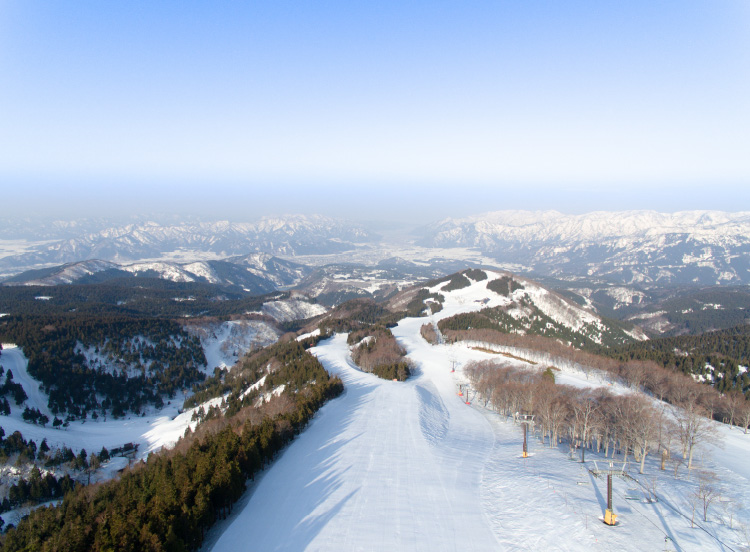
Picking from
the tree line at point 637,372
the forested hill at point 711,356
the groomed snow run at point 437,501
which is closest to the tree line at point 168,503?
the groomed snow run at point 437,501

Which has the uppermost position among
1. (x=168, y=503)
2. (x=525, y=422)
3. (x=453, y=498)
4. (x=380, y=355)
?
(x=168, y=503)

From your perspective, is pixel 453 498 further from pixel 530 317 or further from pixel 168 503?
pixel 530 317

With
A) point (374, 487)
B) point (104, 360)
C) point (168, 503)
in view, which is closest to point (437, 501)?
point (374, 487)

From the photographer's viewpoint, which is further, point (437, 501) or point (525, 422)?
point (525, 422)

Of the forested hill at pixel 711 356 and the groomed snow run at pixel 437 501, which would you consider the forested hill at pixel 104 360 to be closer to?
the groomed snow run at pixel 437 501

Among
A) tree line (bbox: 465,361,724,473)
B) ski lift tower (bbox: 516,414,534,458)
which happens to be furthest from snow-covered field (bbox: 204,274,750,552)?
tree line (bbox: 465,361,724,473)

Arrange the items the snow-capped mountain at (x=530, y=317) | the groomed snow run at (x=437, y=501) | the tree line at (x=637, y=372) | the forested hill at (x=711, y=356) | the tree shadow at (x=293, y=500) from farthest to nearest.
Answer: the snow-capped mountain at (x=530, y=317) < the forested hill at (x=711, y=356) < the tree line at (x=637, y=372) < the tree shadow at (x=293, y=500) < the groomed snow run at (x=437, y=501)
